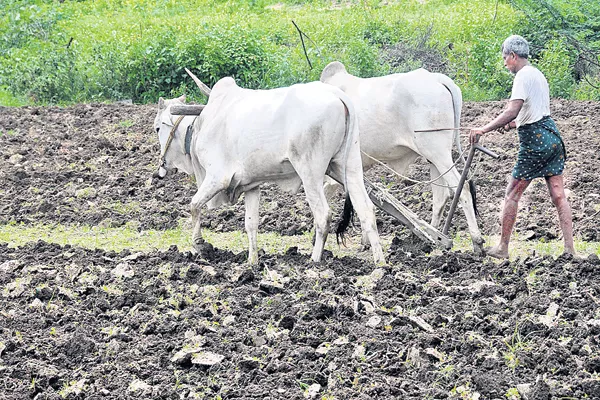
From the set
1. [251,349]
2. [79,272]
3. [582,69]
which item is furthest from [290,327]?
[582,69]

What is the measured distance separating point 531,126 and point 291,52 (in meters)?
10.6

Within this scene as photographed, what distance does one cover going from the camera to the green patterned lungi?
7.87m

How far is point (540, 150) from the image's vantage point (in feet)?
25.8

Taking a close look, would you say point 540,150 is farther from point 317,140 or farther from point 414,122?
point 317,140

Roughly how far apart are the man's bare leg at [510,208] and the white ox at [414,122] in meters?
0.37

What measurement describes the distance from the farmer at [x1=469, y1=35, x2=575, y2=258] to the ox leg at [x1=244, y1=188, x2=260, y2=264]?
82.8 inches

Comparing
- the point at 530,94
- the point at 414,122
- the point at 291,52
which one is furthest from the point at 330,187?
the point at 291,52

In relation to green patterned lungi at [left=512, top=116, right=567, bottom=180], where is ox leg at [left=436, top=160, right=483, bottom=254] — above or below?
below

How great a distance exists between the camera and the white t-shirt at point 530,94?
7777 mm

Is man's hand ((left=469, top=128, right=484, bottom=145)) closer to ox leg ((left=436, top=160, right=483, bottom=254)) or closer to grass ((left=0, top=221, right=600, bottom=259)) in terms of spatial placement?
ox leg ((left=436, top=160, right=483, bottom=254))

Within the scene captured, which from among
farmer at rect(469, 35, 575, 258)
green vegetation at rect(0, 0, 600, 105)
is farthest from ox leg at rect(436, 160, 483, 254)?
green vegetation at rect(0, 0, 600, 105)

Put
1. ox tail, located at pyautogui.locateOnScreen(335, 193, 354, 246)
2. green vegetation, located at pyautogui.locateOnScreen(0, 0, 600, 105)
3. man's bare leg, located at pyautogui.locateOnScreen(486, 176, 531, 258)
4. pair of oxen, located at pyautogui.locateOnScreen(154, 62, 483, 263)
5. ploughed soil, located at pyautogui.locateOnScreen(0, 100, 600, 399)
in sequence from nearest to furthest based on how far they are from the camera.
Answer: ploughed soil, located at pyautogui.locateOnScreen(0, 100, 600, 399) → man's bare leg, located at pyautogui.locateOnScreen(486, 176, 531, 258) → pair of oxen, located at pyautogui.locateOnScreen(154, 62, 483, 263) → ox tail, located at pyautogui.locateOnScreen(335, 193, 354, 246) → green vegetation, located at pyautogui.locateOnScreen(0, 0, 600, 105)

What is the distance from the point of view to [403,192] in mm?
11250

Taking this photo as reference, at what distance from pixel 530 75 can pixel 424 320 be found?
92.9 inches
